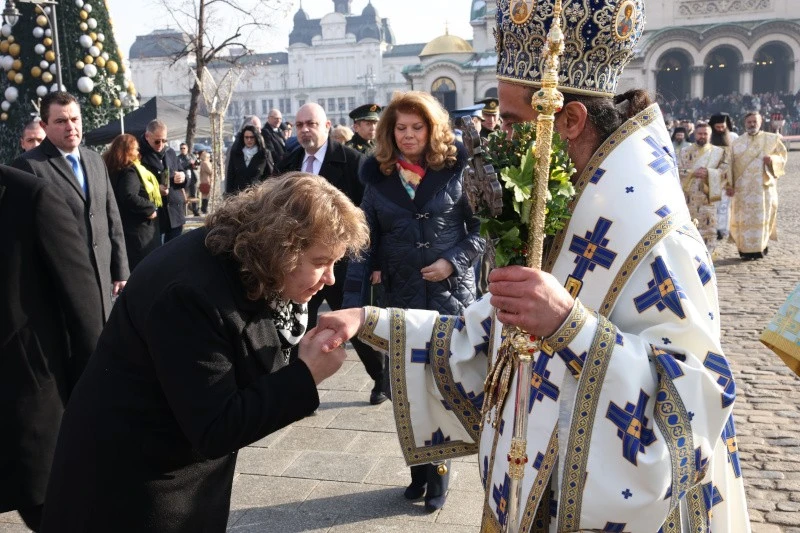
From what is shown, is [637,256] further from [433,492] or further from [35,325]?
[35,325]

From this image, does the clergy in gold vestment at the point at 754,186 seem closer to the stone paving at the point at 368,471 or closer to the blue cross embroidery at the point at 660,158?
the stone paving at the point at 368,471

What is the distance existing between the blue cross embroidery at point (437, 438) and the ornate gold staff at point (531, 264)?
0.53m

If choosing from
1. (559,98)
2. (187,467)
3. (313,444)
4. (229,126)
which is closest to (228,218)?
(187,467)

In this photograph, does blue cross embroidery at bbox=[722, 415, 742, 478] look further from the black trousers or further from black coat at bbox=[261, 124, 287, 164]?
black coat at bbox=[261, 124, 287, 164]

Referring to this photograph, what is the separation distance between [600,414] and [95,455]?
4.42 feet

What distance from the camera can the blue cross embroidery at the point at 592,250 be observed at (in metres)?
2.15

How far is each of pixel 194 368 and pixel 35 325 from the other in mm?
1832

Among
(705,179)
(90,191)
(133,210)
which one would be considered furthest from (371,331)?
(705,179)

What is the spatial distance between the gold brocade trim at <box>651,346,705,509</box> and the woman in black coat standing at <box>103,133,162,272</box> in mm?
7389

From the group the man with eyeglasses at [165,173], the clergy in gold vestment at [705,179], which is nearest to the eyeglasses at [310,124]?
the man with eyeglasses at [165,173]

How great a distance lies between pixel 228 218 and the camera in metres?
2.34

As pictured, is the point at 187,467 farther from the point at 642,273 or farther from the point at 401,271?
the point at 401,271

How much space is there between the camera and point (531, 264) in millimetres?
1948

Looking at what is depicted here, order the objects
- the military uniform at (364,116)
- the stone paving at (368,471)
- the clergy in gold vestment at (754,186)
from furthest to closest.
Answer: the clergy in gold vestment at (754,186)
the military uniform at (364,116)
the stone paving at (368,471)
